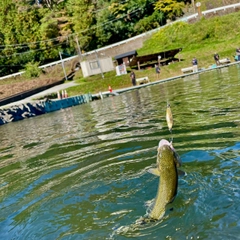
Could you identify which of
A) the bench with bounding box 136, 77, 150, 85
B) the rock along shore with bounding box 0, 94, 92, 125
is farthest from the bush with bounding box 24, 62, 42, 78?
the rock along shore with bounding box 0, 94, 92, 125

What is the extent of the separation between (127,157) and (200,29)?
5434 centimetres

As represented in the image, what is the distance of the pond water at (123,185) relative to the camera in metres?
4.53

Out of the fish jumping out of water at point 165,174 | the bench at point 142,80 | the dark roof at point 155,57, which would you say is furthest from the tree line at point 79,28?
the fish jumping out of water at point 165,174

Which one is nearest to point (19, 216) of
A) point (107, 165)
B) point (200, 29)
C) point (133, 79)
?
point (107, 165)

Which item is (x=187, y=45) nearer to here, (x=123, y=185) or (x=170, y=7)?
(x=170, y=7)

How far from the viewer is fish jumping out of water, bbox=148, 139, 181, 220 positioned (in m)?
3.71

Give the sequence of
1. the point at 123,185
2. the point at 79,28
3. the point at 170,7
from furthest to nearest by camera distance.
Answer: the point at 79,28, the point at 170,7, the point at 123,185

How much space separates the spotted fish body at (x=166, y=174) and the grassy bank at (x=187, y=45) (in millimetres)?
41041

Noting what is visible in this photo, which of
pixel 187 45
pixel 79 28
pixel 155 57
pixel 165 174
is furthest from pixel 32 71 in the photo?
pixel 165 174

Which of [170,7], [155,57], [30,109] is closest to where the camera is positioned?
[30,109]

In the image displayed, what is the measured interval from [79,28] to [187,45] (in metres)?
23.0

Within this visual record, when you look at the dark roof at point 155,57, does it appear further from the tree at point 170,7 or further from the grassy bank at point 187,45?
the tree at point 170,7

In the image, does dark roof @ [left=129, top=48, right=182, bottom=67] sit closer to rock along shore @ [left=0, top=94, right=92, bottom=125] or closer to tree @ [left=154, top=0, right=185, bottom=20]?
rock along shore @ [left=0, top=94, right=92, bottom=125]

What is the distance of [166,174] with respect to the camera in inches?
151
